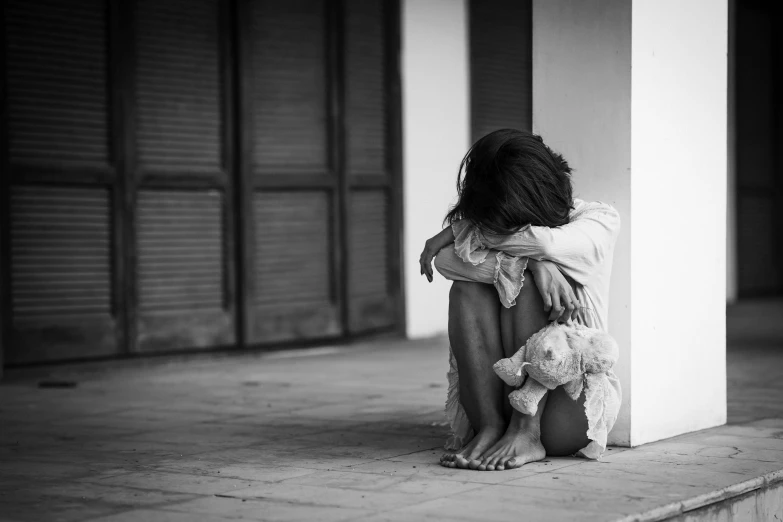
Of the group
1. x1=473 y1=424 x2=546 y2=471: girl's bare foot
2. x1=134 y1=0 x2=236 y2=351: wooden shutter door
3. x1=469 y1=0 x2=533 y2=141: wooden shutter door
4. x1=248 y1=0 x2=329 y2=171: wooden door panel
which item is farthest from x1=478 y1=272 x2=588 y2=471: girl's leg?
x1=469 y1=0 x2=533 y2=141: wooden shutter door

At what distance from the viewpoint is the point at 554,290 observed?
3.69m

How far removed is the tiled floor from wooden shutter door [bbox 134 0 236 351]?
69 cm

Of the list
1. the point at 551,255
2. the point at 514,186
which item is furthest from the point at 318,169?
the point at 551,255

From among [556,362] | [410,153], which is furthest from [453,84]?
[556,362]

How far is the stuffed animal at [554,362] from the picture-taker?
364 centimetres

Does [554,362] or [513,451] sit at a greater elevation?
[554,362]

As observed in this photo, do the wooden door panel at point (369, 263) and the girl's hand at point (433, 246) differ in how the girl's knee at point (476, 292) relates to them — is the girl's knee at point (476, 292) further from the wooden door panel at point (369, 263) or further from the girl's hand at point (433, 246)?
the wooden door panel at point (369, 263)

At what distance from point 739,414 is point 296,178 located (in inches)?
136

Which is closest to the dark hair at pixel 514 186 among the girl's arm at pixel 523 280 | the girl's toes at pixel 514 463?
the girl's arm at pixel 523 280

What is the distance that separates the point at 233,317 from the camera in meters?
7.12

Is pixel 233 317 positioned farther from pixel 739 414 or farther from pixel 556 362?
pixel 556 362

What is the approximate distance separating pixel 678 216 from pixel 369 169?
154 inches

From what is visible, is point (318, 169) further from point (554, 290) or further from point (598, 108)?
point (554, 290)

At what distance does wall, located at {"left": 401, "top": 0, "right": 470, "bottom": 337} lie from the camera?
8148mm
